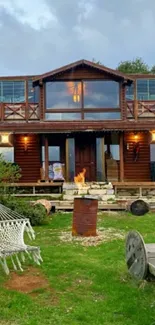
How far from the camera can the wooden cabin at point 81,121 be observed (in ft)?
58.3

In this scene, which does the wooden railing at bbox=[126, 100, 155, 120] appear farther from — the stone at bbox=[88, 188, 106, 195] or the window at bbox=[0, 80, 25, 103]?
the window at bbox=[0, 80, 25, 103]

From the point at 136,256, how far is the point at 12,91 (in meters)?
14.8

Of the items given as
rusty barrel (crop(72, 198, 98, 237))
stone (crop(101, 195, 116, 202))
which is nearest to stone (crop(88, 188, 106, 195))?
stone (crop(101, 195, 116, 202))

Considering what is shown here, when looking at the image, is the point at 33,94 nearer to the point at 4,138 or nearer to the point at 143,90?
the point at 4,138

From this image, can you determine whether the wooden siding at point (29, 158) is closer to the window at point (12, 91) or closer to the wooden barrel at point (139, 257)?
the window at point (12, 91)

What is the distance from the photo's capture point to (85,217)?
948 centimetres

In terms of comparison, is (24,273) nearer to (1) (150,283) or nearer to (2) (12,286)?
(2) (12,286)

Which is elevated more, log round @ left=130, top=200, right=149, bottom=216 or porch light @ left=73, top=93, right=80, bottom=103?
porch light @ left=73, top=93, right=80, bottom=103

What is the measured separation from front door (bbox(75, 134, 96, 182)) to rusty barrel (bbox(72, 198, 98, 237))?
8662 mm

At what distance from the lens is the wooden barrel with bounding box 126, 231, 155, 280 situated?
5672 mm

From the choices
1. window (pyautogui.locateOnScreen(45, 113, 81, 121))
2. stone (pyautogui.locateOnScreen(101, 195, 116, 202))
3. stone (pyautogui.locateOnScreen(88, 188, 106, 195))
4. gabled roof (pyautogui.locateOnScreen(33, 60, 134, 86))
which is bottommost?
stone (pyautogui.locateOnScreen(101, 195, 116, 202))

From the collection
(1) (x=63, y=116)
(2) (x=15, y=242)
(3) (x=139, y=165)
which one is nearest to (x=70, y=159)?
(1) (x=63, y=116)

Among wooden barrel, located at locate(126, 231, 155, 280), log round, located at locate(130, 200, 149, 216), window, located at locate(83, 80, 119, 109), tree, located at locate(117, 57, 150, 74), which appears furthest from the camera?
tree, located at locate(117, 57, 150, 74)

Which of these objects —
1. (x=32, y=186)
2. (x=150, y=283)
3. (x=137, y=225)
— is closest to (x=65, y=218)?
(x=137, y=225)
